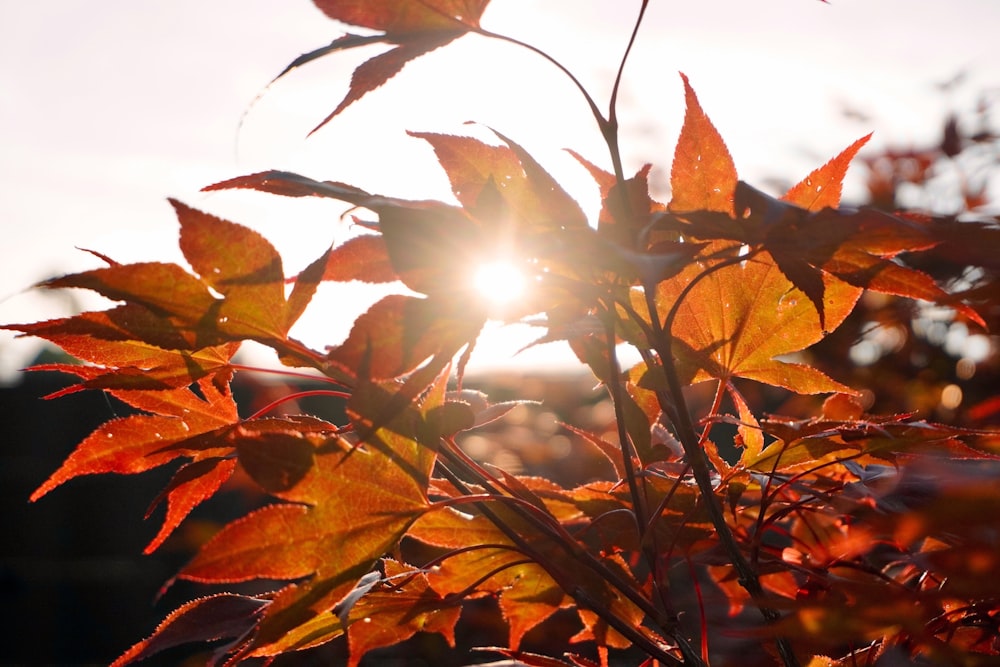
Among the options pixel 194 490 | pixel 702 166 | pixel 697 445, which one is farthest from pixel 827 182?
pixel 194 490

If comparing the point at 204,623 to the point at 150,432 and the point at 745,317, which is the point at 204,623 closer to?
the point at 150,432

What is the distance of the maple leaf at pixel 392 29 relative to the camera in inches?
19.9

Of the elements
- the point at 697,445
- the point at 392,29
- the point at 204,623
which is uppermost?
the point at 392,29

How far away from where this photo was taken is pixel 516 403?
64 cm

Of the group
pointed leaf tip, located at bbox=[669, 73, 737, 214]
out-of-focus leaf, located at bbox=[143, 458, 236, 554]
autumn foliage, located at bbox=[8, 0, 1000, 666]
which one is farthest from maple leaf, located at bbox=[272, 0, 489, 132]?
out-of-focus leaf, located at bbox=[143, 458, 236, 554]

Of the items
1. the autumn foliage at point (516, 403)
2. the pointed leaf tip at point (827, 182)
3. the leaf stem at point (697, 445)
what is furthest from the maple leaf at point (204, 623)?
the pointed leaf tip at point (827, 182)

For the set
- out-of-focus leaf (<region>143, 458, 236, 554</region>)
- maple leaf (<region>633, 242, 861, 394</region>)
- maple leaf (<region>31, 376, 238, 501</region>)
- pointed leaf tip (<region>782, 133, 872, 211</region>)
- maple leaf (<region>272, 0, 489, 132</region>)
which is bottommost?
out-of-focus leaf (<region>143, 458, 236, 554</region>)

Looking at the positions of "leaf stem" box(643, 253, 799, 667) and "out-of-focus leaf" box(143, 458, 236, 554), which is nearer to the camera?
"leaf stem" box(643, 253, 799, 667)

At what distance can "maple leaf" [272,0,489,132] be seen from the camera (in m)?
0.51

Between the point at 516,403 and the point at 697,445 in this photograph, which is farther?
the point at 516,403

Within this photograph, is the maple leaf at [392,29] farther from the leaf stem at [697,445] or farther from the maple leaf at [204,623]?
the maple leaf at [204,623]

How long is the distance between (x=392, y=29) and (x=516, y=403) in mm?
272

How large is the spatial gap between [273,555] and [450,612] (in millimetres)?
198

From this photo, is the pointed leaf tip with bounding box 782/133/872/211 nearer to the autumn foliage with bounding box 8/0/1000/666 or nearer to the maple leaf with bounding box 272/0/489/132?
the autumn foliage with bounding box 8/0/1000/666
